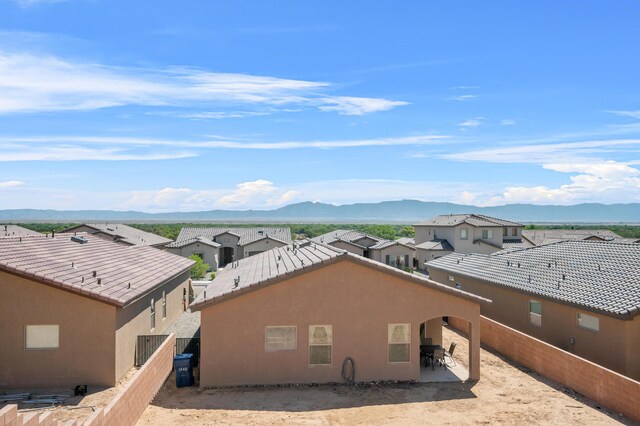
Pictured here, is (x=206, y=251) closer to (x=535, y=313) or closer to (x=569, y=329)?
(x=535, y=313)

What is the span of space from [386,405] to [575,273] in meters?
12.2

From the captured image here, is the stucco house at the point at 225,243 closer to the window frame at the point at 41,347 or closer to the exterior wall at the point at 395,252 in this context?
the exterior wall at the point at 395,252

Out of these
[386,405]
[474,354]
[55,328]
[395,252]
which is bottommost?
[386,405]

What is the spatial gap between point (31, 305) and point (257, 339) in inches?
291

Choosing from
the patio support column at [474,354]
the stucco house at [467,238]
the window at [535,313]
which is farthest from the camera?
the stucco house at [467,238]

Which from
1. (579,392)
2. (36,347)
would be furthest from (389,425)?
(36,347)

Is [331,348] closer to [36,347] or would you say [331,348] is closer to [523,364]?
[523,364]

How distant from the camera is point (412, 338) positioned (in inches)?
671

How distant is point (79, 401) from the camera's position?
48.7 feet

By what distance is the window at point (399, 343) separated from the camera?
1702cm

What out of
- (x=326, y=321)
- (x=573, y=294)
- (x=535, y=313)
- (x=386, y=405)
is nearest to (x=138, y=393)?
(x=326, y=321)

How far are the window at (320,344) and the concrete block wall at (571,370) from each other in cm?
765

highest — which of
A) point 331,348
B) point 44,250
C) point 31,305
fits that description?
point 44,250

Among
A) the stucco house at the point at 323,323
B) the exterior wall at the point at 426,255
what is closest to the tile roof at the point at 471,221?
the exterior wall at the point at 426,255
